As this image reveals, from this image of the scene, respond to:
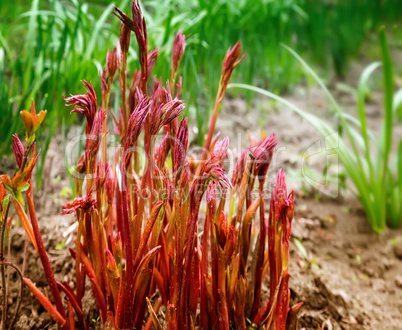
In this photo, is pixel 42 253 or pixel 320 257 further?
pixel 320 257

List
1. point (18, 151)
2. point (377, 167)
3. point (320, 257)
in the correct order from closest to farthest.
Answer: point (18, 151) → point (320, 257) → point (377, 167)

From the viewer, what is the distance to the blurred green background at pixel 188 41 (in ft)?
4.65

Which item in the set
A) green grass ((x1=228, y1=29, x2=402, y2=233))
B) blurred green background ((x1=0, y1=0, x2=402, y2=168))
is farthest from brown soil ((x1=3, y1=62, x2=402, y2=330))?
blurred green background ((x1=0, y1=0, x2=402, y2=168))

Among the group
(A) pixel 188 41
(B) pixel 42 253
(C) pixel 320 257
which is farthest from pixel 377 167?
(B) pixel 42 253

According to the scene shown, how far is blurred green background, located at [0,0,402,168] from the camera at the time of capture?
1417 mm

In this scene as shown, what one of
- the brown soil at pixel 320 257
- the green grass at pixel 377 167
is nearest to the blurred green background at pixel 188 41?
the brown soil at pixel 320 257

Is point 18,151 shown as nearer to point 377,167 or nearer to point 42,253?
point 42,253

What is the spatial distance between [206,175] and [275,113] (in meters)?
1.90

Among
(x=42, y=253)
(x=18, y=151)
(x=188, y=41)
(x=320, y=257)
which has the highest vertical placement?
(x=188, y=41)

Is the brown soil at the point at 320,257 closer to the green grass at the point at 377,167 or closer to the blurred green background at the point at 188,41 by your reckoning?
the green grass at the point at 377,167

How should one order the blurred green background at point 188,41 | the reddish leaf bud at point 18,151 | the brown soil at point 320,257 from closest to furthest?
the reddish leaf bud at point 18,151 → the brown soil at point 320,257 → the blurred green background at point 188,41

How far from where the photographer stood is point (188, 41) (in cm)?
157

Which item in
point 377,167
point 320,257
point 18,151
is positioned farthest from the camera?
point 377,167

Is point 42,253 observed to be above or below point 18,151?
below
